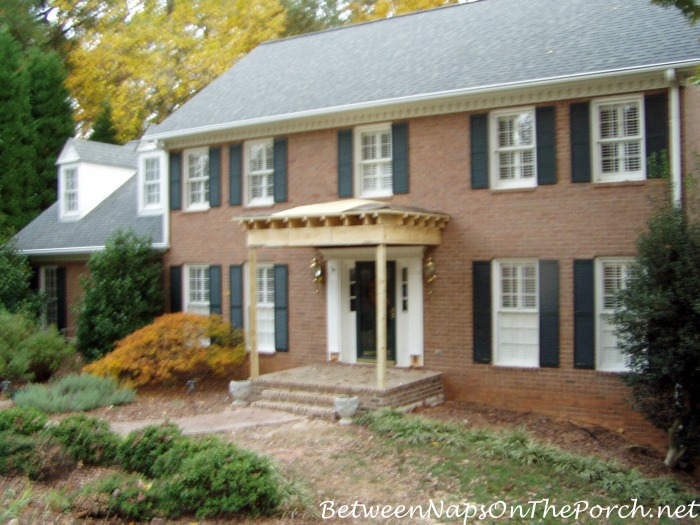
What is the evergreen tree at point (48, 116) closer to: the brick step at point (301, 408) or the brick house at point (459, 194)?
the brick house at point (459, 194)

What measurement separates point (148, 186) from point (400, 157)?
7808 millimetres

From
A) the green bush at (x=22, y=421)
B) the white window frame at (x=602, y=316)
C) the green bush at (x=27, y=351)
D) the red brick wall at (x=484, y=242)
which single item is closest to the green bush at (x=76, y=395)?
the green bush at (x=27, y=351)

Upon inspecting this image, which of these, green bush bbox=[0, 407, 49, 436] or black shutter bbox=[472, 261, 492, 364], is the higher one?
black shutter bbox=[472, 261, 492, 364]

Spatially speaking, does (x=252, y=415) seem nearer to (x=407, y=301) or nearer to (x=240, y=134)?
(x=407, y=301)

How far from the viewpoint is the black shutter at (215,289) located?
51.4ft

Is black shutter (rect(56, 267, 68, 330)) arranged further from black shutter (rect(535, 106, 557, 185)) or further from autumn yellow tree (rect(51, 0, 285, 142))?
black shutter (rect(535, 106, 557, 185))

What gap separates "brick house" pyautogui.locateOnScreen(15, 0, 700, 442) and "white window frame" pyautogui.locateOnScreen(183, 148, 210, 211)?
4cm

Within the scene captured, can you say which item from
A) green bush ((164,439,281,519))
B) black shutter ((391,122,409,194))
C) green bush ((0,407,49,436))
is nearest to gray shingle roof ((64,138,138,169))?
black shutter ((391,122,409,194))

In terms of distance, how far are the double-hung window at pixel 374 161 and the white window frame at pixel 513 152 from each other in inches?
80.3

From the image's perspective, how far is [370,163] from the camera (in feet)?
45.1

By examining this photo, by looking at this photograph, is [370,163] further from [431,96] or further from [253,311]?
[253,311]

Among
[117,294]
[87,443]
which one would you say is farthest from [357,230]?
[117,294]

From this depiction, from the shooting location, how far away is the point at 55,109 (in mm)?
25703

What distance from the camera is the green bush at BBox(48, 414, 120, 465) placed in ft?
27.7
